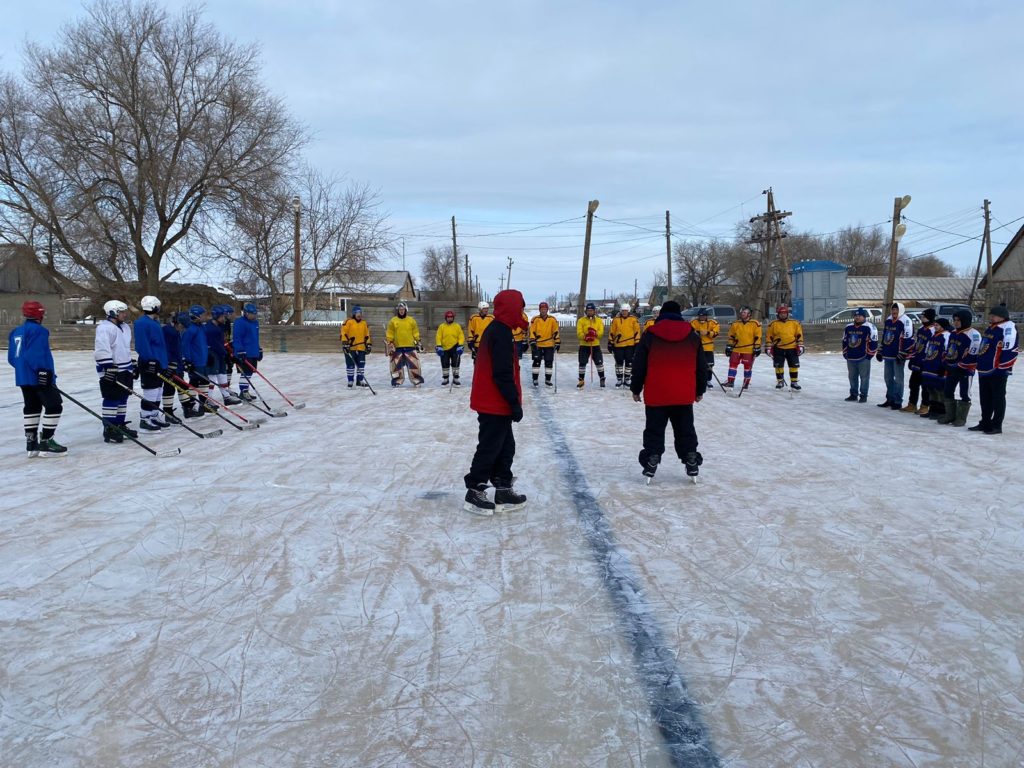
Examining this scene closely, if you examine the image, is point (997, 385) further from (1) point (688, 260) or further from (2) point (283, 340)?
(1) point (688, 260)

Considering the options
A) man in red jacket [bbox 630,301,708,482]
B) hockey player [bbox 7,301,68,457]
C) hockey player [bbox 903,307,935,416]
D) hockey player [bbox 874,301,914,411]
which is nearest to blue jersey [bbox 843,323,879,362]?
hockey player [bbox 874,301,914,411]

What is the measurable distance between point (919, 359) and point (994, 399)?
1.40 metres

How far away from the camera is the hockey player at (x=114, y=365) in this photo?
7668mm

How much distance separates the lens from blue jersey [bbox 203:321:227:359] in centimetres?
1059

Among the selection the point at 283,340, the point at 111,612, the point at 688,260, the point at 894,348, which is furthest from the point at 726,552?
the point at 688,260

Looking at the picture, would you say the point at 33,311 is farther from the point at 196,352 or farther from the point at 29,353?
the point at 196,352

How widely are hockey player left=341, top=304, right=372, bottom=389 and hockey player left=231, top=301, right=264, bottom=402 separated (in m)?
1.84

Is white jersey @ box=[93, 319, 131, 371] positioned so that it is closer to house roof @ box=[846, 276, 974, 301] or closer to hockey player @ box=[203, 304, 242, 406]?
hockey player @ box=[203, 304, 242, 406]

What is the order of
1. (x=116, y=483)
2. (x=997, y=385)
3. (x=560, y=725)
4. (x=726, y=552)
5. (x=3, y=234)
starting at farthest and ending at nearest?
(x=3, y=234) < (x=997, y=385) < (x=116, y=483) < (x=726, y=552) < (x=560, y=725)

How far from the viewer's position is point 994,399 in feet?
27.9

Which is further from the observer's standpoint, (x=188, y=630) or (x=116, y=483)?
(x=116, y=483)

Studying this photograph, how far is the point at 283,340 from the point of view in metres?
23.8

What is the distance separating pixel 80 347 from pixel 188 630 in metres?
23.8

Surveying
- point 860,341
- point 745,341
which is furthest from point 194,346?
point 860,341
